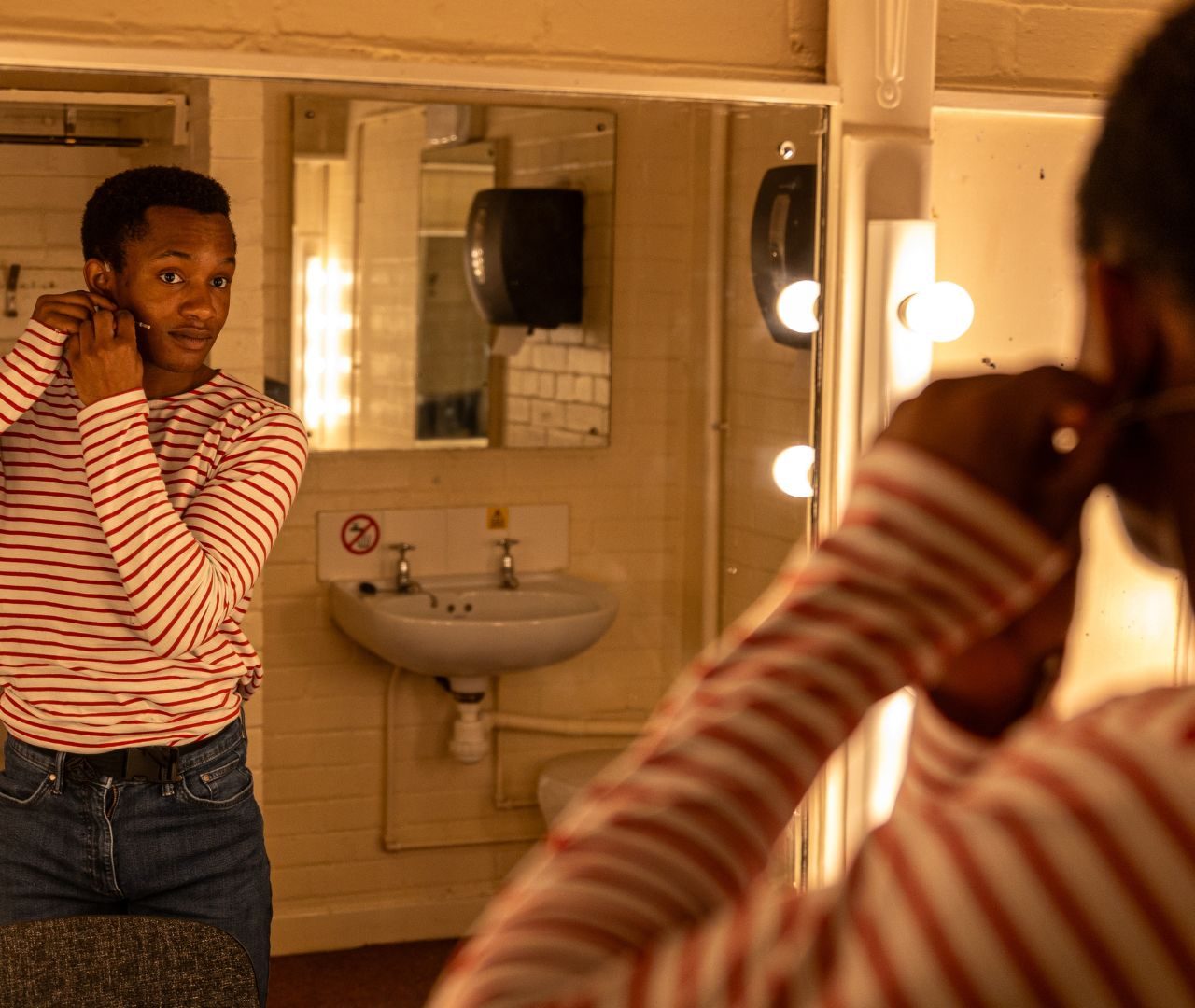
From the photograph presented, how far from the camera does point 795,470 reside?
1.67m

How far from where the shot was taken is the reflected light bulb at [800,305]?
165cm

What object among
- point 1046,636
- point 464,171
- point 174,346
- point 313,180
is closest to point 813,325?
point 464,171

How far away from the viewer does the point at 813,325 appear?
165cm

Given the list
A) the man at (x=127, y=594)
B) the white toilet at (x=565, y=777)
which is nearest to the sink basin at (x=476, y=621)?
the white toilet at (x=565, y=777)

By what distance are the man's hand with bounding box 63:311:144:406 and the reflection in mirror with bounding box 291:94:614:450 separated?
192 millimetres

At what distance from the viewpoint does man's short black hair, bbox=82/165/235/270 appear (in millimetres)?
1306

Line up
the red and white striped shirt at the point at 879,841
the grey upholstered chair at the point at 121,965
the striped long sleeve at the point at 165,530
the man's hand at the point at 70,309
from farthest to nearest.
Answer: the man's hand at the point at 70,309
the striped long sleeve at the point at 165,530
the grey upholstered chair at the point at 121,965
the red and white striped shirt at the point at 879,841

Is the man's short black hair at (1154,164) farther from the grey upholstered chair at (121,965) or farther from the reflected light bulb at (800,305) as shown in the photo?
the reflected light bulb at (800,305)

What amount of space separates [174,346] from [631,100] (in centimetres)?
58

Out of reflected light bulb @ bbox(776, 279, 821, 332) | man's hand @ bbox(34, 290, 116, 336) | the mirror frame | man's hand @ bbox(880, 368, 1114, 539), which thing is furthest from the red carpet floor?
man's hand @ bbox(880, 368, 1114, 539)

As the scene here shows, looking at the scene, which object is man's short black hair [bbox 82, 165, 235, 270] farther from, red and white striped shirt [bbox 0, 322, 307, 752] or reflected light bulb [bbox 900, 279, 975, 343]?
reflected light bulb [bbox 900, 279, 975, 343]

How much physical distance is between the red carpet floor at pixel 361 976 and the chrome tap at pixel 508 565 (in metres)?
0.42

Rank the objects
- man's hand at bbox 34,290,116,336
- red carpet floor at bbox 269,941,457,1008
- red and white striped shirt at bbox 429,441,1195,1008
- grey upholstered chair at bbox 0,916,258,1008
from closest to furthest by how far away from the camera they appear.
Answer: red and white striped shirt at bbox 429,441,1195,1008, grey upholstered chair at bbox 0,916,258,1008, man's hand at bbox 34,290,116,336, red carpet floor at bbox 269,941,457,1008

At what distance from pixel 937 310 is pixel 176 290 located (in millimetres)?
854
